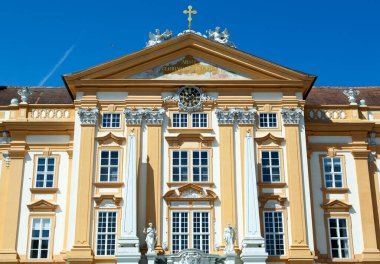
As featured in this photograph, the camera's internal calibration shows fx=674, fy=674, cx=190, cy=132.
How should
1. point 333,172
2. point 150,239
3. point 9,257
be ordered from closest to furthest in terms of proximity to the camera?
1. point 150,239
2. point 9,257
3. point 333,172

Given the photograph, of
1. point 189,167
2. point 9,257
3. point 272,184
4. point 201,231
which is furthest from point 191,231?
point 9,257

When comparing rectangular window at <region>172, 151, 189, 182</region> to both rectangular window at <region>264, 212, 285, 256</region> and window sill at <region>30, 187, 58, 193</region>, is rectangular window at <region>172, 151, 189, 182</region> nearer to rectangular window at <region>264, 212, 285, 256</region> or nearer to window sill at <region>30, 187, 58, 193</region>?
rectangular window at <region>264, 212, 285, 256</region>

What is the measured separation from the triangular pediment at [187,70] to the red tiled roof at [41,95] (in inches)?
257

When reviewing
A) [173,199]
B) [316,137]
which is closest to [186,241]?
[173,199]

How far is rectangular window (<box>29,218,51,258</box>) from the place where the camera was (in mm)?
39625

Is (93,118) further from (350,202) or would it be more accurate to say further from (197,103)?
(350,202)

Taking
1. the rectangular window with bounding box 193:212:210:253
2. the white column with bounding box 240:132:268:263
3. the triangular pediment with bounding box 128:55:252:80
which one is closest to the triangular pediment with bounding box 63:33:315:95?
the triangular pediment with bounding box 128:55:252:80

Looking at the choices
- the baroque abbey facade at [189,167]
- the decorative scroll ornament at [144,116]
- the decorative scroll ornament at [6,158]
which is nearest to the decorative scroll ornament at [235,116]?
the baroque abbey facade at [189,167]

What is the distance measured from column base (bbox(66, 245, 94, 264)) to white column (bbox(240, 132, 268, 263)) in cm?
848

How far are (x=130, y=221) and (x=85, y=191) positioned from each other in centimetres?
363

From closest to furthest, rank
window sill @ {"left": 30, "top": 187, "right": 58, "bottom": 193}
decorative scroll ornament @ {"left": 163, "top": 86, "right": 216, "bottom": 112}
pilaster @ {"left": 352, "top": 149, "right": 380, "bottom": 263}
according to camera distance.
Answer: pilaster @ {"left": 352, "top": 149, "right": 380, "bottom": 263}
window sill @ {"left": 30, "top": 187, "right": 58, "bottom": 193}
decorative scroll ornament @ {"left": 163, "top": 86, "right": 216, "bottom": 112}

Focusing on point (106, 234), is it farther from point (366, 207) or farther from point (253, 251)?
point (366, 207)

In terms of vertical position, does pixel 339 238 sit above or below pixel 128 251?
above

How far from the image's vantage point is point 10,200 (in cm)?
4047
